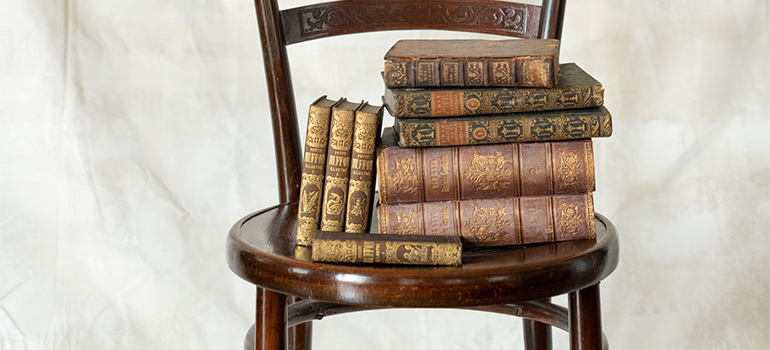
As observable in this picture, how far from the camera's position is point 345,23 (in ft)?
4.20

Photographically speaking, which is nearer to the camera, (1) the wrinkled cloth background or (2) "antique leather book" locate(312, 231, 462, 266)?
(2) "antique leather book" locate(312, 231, 462, 266)

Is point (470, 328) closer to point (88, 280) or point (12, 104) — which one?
point (88, 280)

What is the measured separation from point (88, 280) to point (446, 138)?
113 centimetres

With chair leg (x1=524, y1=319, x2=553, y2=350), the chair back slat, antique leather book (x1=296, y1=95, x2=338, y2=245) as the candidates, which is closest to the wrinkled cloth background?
the chair back slat

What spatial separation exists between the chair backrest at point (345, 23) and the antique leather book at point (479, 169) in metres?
0.36

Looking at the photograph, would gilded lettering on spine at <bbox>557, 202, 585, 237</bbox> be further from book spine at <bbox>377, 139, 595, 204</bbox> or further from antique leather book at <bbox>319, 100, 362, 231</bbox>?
antique leather book at <bbox>319, 100, 362, 231</bbox>

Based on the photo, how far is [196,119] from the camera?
1734mm

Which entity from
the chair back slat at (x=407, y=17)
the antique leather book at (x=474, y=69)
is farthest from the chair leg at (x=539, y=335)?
the antique leather book at (x=474, y=69)

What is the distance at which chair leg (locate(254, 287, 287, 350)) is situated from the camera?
3.04 feet

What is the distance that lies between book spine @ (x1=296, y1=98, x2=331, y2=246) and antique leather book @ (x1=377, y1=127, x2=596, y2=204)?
0.07 metres

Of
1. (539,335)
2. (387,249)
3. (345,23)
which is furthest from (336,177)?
(539,335)

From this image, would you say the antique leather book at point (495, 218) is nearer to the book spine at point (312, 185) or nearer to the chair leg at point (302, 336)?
the book spine at point (312, 185)

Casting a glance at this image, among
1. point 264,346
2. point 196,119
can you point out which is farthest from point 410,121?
point 196,119

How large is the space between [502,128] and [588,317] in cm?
23
